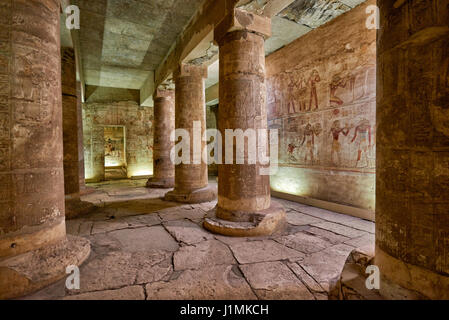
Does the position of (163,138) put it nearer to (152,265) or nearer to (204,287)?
(152,265)

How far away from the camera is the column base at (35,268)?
1.86 metres

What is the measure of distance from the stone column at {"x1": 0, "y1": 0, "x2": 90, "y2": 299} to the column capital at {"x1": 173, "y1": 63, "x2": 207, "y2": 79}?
130 inches

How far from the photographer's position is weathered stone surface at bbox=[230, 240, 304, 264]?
2539mm

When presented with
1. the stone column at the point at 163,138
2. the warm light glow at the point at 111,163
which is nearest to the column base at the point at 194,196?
the stone column at the point at 163,138

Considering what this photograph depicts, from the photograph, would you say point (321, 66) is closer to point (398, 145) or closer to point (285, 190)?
point (285, 190)

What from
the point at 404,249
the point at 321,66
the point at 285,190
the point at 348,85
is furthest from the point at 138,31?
the point at 404,249

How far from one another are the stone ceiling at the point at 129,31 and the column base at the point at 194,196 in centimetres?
409

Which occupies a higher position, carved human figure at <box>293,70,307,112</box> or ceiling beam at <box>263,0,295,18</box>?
ceiling beam at <box>263,0,295,18</box>

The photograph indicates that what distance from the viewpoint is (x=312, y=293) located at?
1.91m

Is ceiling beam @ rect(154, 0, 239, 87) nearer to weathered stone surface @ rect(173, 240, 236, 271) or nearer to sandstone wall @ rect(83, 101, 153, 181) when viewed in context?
weathered stone surface @ rect(173, 240, 236, 271)

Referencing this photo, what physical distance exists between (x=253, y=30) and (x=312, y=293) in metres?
3.50

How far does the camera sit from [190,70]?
219 inches

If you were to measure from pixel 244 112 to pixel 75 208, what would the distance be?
3.86 meters

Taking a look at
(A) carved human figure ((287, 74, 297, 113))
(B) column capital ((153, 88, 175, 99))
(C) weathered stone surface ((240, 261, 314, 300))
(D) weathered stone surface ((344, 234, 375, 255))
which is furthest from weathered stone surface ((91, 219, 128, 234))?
(B) column capital ((153, 88, 175, 99))
